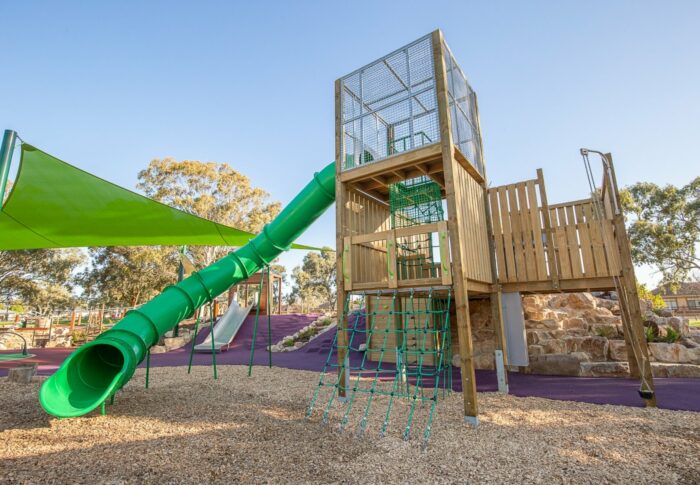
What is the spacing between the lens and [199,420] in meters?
4.64

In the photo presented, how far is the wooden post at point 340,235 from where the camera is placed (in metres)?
5.66

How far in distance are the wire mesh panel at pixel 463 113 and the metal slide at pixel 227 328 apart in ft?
37.0

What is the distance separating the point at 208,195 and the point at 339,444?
21.3 meters

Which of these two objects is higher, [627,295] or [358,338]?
[627,295]

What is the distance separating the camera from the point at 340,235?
6.12m

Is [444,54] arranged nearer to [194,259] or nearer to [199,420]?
[199,420]

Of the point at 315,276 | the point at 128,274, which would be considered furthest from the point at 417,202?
the point at 315,276

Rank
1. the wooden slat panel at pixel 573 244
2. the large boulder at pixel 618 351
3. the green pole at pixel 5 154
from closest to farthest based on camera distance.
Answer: the green pole at pixel 5 154, the wooden slat panel at pixel 573 244, the large boulder at pixel 618 351

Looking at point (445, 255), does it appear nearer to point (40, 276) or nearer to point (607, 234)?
point (607, 234)

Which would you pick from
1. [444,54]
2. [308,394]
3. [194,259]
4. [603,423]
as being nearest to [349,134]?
[444,54]

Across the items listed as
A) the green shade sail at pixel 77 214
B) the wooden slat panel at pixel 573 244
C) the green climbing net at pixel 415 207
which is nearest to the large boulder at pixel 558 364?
the wooden slat panel at pixel 573 244

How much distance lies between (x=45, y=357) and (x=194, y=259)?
1162cm

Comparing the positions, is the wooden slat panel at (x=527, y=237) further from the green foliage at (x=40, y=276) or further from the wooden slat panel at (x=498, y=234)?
the green foliage at (x=40, y=276)

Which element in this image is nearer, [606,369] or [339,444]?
[339,444]
